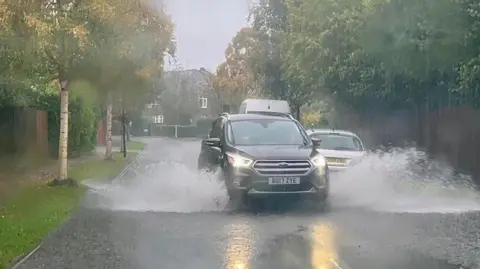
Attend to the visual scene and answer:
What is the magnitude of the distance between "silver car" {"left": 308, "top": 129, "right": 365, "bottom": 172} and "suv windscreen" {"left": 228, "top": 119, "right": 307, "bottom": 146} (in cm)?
244

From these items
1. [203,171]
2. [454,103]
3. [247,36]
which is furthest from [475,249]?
[247,36]

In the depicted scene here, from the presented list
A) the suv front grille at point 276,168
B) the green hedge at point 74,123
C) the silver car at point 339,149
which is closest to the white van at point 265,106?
the green hedge at point 74,123

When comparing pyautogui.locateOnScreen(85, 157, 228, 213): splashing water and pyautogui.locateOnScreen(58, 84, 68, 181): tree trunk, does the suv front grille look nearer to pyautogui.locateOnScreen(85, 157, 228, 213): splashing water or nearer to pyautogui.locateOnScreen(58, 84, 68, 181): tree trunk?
pyautogui.locateOnScreen(85, 157, 228, 213): splashing water

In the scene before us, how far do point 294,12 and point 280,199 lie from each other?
70.7ft

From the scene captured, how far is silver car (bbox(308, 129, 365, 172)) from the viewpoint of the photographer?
1678 cm

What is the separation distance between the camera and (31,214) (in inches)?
472

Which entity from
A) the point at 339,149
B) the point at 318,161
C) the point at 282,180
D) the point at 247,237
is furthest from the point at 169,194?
the point at 247,237

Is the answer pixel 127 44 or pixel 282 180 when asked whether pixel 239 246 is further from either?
→ pixel 127 44

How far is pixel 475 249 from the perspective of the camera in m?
9.05

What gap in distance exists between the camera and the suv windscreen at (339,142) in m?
17.9

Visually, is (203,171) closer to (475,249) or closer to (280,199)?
(280,199)

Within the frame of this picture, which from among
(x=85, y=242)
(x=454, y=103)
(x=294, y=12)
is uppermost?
(x=294, y=12)

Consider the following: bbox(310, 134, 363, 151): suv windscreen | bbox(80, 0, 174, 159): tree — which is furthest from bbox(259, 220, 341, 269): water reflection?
bbox(310, 134, 363, 151): suv windscreen

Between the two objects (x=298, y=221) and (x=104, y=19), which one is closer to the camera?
(x=298, y=221)
